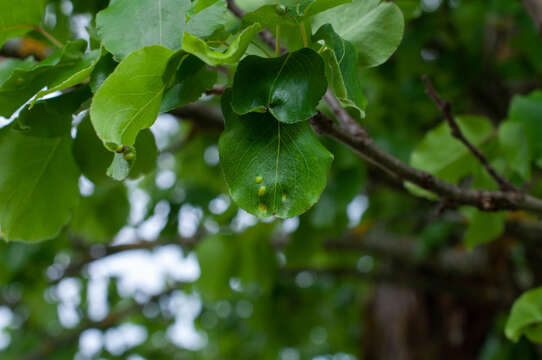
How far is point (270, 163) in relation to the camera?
0.46 meters

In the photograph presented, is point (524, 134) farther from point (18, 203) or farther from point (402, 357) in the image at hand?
point (402, 357)

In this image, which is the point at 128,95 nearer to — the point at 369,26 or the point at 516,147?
the point at 369,26

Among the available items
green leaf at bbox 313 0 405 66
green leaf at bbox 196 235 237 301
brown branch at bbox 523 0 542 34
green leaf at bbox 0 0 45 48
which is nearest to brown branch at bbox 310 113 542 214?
green leaf at bbox 313 0 405 66

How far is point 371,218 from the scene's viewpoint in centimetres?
227

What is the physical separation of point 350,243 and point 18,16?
154cm

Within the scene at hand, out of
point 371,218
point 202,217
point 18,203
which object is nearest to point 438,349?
point 371,218

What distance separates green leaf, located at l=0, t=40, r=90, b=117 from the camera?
0.45m

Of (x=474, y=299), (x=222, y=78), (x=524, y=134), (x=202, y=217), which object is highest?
(x=222, y=78)

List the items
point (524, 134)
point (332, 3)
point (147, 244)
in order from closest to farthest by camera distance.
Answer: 1. point (332, 3)
2. point (524, 134)
3. point (147, 244)

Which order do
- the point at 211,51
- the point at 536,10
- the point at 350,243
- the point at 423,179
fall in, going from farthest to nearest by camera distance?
the point at 350,243 → the point at 536,10 → the point at 423,179 → the point at 211,51

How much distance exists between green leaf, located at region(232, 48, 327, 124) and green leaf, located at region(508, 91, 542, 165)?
58cm

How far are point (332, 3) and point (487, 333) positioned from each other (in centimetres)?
247

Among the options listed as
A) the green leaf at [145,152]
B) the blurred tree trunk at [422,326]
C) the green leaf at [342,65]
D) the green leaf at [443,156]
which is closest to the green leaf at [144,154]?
the green leaf at [145,152]

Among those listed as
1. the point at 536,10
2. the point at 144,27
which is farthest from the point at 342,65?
the point at 536,10
